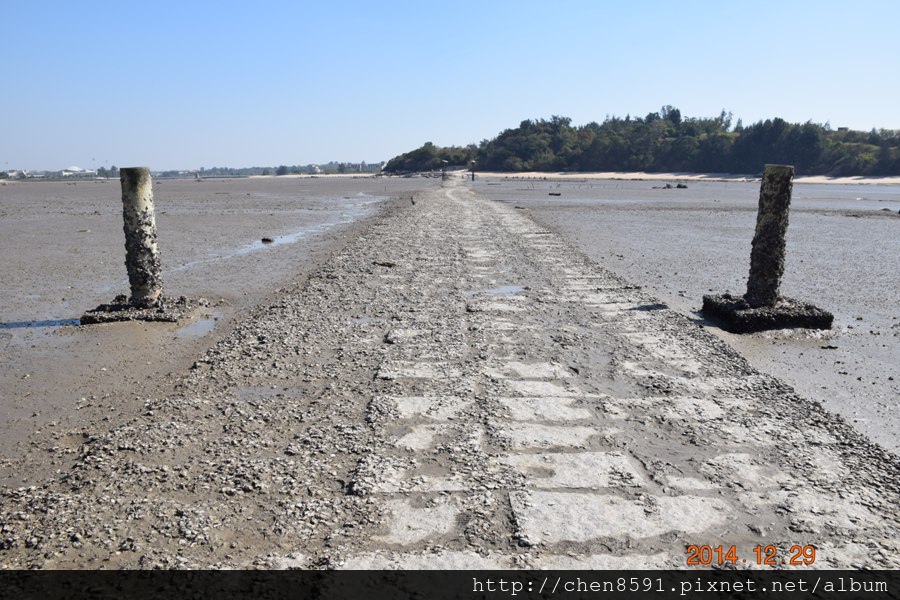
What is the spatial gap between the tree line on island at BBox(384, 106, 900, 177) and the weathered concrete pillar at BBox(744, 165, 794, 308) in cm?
7622

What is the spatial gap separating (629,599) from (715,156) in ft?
298

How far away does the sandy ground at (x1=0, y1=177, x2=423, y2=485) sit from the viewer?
504 cm

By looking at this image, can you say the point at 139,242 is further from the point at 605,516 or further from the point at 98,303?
the point at 605,516

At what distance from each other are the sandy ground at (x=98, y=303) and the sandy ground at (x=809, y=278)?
18.4 feet

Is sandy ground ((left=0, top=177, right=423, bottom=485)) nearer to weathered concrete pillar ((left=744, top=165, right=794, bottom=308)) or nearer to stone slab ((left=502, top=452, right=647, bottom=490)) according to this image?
stone slab ((left=502, top=452, right=647, bottom=490))

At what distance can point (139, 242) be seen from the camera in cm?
830

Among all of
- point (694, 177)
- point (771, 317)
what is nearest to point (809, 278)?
point (771, 317)

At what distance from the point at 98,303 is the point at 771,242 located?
8770 millimetres

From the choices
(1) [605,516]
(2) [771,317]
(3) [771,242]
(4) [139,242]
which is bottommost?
(1) [605,516]

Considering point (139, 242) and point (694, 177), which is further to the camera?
point (694, 177)

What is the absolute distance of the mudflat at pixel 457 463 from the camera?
304 cm

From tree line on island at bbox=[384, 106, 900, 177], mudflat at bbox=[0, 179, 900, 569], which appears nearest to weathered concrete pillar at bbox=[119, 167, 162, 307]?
mudflat at bbox=[0, 179, 900, 569]

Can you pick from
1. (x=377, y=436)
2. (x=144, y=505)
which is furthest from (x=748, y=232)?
(x=144, y=505)

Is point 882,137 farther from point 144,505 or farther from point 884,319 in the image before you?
point 144,505
